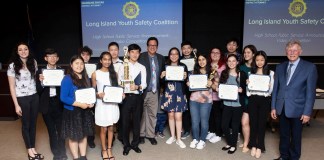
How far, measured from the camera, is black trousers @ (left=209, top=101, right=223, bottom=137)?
413cm

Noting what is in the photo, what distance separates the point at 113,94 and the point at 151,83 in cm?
80

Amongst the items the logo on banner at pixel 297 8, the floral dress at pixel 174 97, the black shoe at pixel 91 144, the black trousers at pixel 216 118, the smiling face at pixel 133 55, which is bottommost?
the black shoe at pixel 91 144

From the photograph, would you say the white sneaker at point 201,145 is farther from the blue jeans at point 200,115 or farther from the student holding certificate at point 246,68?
the student holding certificate at point 246,68

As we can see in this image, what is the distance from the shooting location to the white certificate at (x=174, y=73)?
146 inches

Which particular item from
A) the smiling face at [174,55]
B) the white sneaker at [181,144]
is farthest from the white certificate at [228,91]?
the white sneaker at [181,144]

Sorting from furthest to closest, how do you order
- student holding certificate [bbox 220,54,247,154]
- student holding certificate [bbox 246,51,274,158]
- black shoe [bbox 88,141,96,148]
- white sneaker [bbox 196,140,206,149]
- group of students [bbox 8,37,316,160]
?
black shoe [bbox 88,141,96,148] → white sneaker [bbox 196,140,206,149] → student holding certificate [bbox 220,54,247,154] → student holding certificate [bbox 246,51,274,158] → group of students [bbox 8,37,316,160]

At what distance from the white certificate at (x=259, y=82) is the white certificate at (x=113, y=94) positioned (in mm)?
1618

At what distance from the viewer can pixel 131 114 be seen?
3762 millimetres

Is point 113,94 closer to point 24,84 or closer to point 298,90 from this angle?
point 24,84

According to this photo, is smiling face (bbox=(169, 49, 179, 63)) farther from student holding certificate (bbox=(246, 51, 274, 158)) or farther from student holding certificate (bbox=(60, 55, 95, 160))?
student holding certificate (bbox=(60, 55, 95, 160))

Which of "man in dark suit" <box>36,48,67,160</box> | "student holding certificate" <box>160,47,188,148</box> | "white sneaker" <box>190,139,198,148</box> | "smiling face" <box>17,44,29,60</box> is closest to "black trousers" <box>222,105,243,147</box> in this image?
"white sneaker" <box>190,139,198,148</box>

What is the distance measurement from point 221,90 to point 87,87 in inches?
66.3

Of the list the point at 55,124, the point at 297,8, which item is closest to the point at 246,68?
the point at 55,124

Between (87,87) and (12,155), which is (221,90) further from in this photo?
(12,155)
